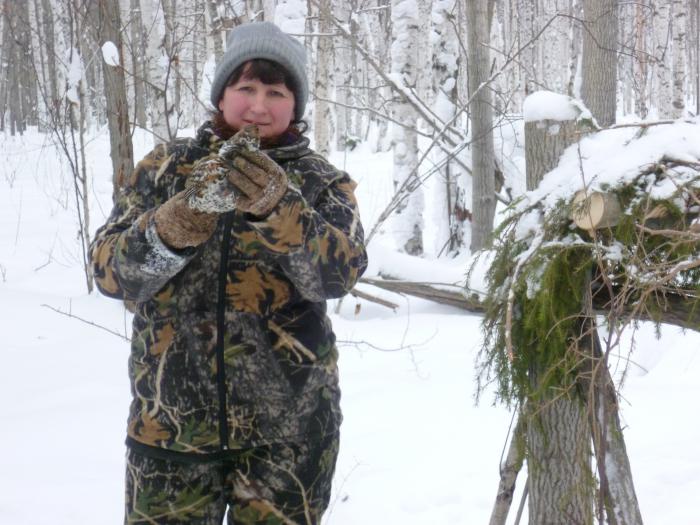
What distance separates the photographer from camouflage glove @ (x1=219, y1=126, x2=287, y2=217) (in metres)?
1.30

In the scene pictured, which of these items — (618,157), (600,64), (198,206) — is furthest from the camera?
(600,64)

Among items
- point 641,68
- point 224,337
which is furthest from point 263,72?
point 641,68

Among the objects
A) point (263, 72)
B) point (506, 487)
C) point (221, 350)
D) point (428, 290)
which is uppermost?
point (263, 72)

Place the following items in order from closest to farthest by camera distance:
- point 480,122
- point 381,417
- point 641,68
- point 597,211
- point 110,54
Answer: point 597,211, point 381,417, point 110,54, point 480,122, point 641,68

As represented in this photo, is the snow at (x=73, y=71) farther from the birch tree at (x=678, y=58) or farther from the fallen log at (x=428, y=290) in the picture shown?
the birch tree at (x=678, y=58)

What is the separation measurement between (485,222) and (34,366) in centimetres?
364

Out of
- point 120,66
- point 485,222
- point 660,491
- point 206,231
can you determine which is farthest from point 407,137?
point 206,231

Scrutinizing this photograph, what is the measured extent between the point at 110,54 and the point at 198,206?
12.8 feet

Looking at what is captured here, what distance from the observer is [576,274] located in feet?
5.65

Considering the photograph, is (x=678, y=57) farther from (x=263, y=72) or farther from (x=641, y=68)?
(x=263, y=72)

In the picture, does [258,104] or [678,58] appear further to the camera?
[678,58]

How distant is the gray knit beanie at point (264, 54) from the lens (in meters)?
1.60

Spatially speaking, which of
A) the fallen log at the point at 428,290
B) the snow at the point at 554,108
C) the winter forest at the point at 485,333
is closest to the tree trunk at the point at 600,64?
the winter forest at the point at 485,333

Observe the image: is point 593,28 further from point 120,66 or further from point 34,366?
point 34,366
